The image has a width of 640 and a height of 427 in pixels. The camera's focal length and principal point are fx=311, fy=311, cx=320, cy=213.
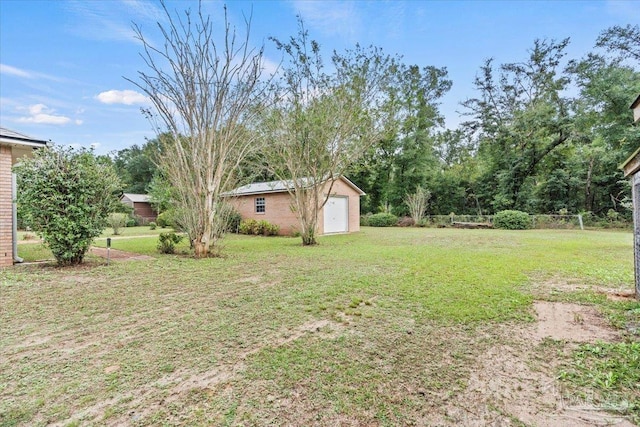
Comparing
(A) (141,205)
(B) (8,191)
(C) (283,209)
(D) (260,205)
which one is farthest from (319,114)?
(A) (141,205)

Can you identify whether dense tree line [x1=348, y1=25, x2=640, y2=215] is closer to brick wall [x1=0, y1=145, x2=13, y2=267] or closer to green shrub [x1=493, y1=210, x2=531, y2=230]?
green shrub [x1=493, y1=210, x2=531, y2=230]

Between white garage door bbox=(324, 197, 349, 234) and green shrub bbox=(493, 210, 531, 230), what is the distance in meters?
10.8

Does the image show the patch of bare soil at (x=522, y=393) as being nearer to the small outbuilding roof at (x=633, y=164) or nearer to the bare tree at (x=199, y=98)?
the small outbuilding roof at (x=633, y=164)

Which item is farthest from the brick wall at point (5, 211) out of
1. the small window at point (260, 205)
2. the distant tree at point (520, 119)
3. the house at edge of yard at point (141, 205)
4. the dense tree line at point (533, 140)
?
the house at edge of yard at point (141, 205)

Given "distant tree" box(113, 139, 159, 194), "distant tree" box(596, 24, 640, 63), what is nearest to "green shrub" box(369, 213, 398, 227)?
"distant tree" box(596, 24, 640, 63)

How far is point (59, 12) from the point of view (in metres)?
8.83

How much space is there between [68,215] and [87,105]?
11.2m

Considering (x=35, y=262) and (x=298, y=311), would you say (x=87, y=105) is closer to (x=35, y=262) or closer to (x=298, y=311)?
(x=35, y=262)

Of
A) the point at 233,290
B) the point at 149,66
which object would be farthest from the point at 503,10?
the point at 233,290

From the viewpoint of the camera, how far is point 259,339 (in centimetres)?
339

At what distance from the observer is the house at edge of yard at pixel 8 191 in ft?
24.1

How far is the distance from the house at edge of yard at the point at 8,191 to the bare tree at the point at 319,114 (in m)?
6.70

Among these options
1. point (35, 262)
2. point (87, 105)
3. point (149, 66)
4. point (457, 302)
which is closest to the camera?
point (457, 302)

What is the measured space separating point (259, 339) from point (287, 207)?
13.9 meters
